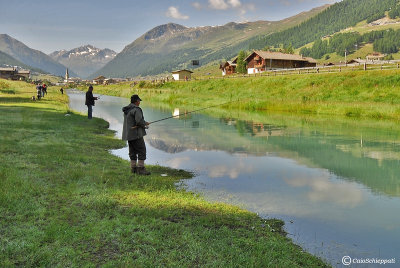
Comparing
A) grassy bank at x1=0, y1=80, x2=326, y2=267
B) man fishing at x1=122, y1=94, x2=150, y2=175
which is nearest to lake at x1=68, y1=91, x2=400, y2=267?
grassy bank at x1=0, y1=80, x2=326, y2=267

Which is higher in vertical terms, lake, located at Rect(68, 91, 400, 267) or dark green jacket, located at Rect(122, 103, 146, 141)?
dark green jacket, located at Rect(122, 103, 146, 141)

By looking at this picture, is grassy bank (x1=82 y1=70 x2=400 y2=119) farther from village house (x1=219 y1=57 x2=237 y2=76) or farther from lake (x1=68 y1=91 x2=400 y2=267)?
village house (x1=219 y1=57 x2=237 y2=76)

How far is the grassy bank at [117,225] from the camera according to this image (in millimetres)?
5801

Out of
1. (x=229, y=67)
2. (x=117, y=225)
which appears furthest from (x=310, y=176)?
(x=229, y=67)

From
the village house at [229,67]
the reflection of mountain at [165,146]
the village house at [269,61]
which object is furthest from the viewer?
the village house at [229,67]

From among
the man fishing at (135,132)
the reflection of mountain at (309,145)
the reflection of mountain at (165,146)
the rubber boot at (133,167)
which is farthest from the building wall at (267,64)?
the rubber boot at (133,167)

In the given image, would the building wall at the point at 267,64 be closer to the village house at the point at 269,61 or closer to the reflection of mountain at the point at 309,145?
the village house at the point at 269,61

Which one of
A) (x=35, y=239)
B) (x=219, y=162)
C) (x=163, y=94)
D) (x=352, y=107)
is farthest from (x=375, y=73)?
(x=35, y=239)

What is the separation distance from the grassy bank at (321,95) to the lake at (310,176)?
843cm

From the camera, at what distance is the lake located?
320 inches

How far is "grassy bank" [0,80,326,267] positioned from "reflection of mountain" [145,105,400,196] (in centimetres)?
710

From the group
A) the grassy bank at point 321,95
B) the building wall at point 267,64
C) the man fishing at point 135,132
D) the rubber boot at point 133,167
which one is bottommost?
the rubber boot at point 133,167

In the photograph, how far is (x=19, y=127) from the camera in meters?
20.1

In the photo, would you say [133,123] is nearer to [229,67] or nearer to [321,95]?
[321,95]
